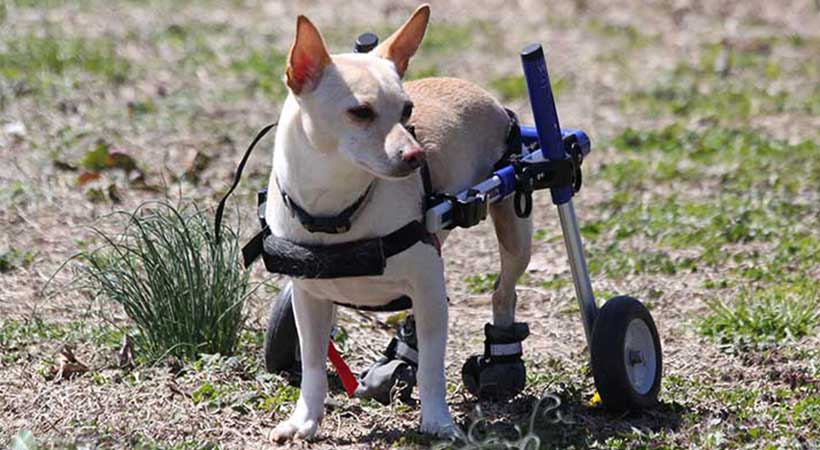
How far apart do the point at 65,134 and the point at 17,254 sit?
2.11m

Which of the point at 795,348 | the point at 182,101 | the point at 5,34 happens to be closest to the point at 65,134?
the point at 182,101

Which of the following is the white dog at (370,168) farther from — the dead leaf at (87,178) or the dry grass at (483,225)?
the dead leaf at (87,178)

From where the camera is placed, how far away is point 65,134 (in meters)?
8.34

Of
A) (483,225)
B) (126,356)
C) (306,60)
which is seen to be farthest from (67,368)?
(483,225)

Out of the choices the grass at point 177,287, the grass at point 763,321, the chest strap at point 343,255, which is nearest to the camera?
the chest strap at point 343,255

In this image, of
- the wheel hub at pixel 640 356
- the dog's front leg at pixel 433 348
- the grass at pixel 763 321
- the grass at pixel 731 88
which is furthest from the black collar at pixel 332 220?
the grass at pixel 731 88

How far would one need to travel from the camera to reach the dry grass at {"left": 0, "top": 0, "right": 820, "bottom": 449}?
15.2ft

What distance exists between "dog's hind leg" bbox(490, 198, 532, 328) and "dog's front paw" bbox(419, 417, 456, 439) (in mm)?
801

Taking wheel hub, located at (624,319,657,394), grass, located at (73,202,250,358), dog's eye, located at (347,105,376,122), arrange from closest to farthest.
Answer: dog's eye, located at (347,105,376,122) → wheel hub, located at (624,319,657,394) → grass, located at (73,202,250,358)

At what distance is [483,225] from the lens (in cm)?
752

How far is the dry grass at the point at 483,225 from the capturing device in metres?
4.63

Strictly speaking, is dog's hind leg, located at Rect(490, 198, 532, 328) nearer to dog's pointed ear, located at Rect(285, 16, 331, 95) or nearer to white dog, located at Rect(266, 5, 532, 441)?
white dog, located at Rect(266, 5, 532, 441)

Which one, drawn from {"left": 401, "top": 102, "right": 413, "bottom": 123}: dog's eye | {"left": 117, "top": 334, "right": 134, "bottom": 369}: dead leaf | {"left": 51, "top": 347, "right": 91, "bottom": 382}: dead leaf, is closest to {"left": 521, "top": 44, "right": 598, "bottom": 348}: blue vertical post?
{"left": 401, "top": 102, "right": 413, "bottom": 123}: dog's eye

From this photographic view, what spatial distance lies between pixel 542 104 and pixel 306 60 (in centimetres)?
92
